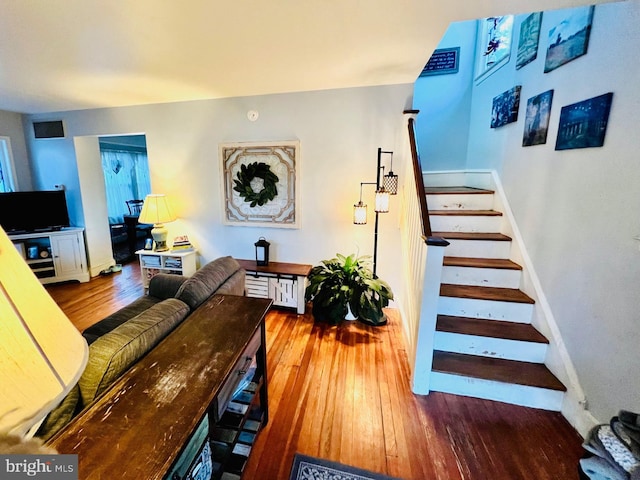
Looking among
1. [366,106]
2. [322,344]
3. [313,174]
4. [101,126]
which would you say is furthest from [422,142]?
[101,126]

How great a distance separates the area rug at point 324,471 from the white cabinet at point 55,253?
4225 millimetres

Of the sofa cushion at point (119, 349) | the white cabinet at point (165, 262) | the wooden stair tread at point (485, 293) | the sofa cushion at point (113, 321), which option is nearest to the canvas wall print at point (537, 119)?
the wooden stair tread at point (485, 293)

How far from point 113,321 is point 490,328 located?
2.86 metres

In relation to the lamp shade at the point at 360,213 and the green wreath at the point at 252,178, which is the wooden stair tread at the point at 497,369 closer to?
the lamp shade at the point at 360,213

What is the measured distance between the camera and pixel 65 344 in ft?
1.65

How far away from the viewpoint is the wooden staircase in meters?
1.90

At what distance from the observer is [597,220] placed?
5.29 ft

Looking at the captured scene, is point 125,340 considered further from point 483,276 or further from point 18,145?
point 18,145

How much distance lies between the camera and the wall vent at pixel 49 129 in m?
3.82

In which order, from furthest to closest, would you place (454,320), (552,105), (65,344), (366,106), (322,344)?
(366,106), (322,344), (454,320), (552,105), (65,344)

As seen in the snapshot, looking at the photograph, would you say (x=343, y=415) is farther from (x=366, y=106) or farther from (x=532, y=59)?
(x=532, y=59)

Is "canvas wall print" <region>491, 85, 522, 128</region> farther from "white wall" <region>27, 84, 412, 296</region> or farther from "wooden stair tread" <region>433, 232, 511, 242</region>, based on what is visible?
"wooden stair tread" <region>433, 232, 511, 242</region>

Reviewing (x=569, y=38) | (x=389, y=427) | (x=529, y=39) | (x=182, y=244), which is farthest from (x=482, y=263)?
(x=182, y=244)

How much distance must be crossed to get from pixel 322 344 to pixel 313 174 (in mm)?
1779
